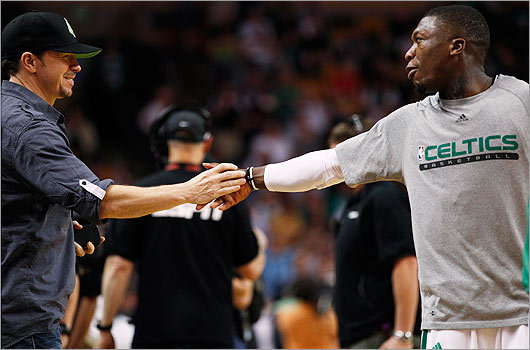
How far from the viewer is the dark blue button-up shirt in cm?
334

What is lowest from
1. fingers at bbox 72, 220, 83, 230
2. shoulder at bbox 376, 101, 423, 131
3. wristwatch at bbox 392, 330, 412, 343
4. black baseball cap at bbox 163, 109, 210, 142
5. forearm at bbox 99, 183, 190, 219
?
wristwatch at bbox 392, 330, 412, 343

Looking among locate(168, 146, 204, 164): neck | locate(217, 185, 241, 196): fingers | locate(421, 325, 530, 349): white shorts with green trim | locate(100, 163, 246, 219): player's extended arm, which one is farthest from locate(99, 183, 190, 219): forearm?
locate(168, 146, 204, 164): neck

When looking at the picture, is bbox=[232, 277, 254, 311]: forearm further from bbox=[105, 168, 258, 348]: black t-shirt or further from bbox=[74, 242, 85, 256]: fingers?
bbox=[74, 242, 85, 256]: fingers

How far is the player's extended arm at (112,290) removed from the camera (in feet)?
17.5

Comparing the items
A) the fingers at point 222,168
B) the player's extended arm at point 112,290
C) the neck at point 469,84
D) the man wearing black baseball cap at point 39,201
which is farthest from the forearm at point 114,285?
the neck at point 469,84

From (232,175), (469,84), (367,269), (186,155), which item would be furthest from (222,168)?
(367,269)

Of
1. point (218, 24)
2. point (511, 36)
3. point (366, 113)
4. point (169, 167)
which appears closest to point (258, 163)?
point (366, 113)

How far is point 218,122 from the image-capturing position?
12.5 meters

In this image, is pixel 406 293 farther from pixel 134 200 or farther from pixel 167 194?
pixel 134 200

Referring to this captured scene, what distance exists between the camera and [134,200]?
3553mm

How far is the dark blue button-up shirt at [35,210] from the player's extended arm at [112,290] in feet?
6.05

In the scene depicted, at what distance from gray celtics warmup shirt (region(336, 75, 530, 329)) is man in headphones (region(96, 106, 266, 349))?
195 centimetres

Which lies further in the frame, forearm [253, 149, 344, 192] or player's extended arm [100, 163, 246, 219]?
forearm [253, 149, 344, 192]

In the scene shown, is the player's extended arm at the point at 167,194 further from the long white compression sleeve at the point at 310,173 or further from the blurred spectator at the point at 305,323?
the blurred spectator at the point at 305,323
